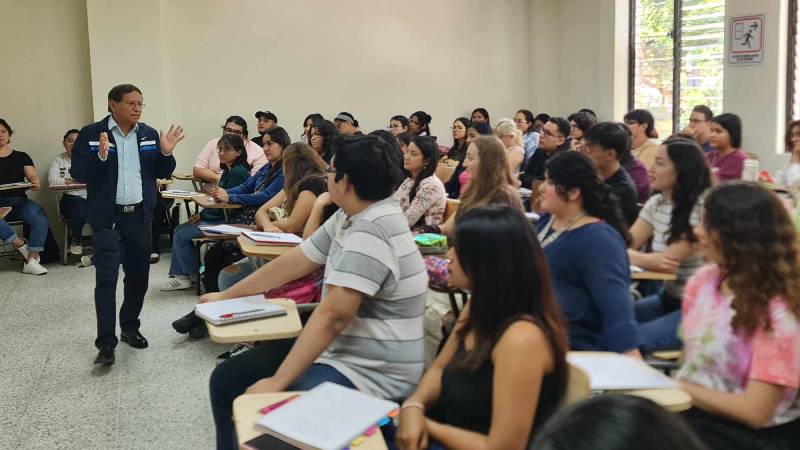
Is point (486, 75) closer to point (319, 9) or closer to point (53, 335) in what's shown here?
point (319, 9)

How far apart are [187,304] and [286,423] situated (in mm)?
3802

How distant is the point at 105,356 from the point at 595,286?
9.12ft

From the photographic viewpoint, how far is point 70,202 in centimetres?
709

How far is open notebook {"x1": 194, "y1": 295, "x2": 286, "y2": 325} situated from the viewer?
89.4 inches

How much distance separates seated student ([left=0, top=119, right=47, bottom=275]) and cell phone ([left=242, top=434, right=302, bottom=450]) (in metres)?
5.58

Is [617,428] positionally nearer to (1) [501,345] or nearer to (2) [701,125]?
(1) [501,345]

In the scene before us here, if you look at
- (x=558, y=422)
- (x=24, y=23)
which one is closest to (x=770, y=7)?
(x=558, y=422)

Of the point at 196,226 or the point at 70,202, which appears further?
the point at 70,202

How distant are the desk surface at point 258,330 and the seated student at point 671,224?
4.48 feet

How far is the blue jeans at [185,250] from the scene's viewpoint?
5.52m

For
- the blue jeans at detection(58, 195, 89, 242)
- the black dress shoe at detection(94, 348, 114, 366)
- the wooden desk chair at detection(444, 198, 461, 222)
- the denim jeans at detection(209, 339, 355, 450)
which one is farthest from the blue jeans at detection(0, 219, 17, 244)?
the denim jeans at detection(209, 339, 355, 450)

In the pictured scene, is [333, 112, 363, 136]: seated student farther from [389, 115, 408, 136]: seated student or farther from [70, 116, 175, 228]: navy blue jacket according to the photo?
[70, 116, 175, 228]: navy blue jacket

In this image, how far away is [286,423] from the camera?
1.61 metres

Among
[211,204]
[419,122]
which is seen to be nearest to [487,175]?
[211,204]
